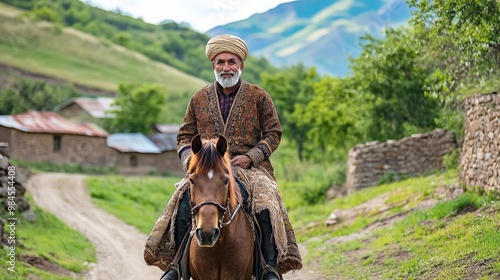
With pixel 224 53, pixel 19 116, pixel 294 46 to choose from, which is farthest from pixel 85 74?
pixel 224 53

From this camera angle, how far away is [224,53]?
22.0 feet

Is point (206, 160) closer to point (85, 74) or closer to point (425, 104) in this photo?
point (425, 104)

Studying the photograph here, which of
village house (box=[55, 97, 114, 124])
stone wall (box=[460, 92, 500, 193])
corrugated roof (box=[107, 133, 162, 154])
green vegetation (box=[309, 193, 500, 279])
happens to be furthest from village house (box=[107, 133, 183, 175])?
stone wall (box=[460, 92, 500, 193])

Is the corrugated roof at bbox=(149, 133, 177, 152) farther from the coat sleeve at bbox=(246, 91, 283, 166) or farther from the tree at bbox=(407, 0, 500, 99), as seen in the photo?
the coat sleeve at bbox=(246, 91, 283, 166)

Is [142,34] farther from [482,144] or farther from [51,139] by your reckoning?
[482,144]

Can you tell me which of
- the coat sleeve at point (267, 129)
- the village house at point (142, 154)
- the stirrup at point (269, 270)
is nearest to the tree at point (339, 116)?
the village house at point (142, 154)

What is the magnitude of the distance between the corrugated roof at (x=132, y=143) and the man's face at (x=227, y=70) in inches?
1759

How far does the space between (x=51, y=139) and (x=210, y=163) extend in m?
40.3

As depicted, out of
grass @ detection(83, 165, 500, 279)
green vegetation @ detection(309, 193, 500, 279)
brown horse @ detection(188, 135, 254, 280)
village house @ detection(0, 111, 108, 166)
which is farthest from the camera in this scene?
village house @ detection(0, 111, 108, 166)

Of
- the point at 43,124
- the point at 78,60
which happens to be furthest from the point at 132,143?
the point at 78,60

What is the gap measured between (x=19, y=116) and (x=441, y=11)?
36.2m

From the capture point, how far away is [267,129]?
6.73 meters

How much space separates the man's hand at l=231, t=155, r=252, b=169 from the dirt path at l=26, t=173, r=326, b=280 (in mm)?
1284

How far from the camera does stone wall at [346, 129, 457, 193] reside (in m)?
19.8
